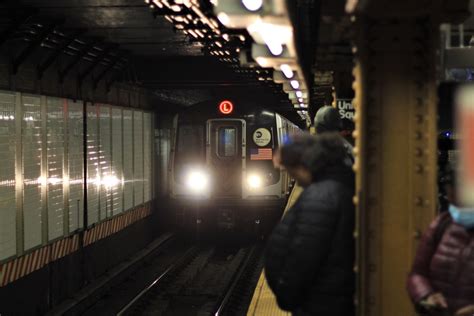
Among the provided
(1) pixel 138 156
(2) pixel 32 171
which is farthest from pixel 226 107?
(2) pixel 32 171

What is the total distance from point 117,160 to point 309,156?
10251mm

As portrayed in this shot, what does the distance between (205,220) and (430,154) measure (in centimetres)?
1158

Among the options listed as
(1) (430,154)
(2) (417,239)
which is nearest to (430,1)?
(1) (430,154)

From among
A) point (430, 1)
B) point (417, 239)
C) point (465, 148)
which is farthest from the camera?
point (417, 239)

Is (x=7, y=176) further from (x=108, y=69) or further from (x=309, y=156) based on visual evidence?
(x=309, y=156)

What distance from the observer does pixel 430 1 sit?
317 centimetres

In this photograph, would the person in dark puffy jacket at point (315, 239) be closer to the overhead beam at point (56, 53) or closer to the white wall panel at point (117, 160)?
the overhead beam at point (56, 53)

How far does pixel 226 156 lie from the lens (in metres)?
14.6

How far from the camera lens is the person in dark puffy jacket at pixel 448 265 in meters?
2.71

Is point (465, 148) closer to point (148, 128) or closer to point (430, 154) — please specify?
point (430, 154)

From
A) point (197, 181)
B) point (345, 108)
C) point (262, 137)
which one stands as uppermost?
point (345, 108)

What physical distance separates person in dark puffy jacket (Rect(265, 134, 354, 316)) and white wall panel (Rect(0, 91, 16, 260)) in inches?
216

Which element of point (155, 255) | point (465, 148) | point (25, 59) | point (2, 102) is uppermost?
point (25, 59)

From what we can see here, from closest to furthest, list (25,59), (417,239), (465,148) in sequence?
(465,148), (417,239), (25,59)
